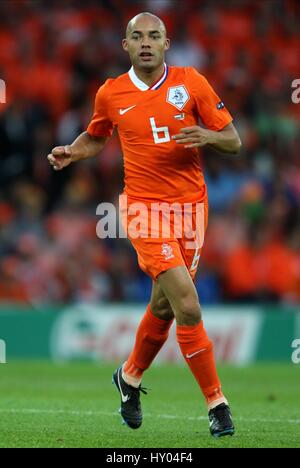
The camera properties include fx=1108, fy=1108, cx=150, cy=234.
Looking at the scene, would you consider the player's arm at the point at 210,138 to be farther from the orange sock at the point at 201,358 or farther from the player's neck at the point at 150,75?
the orange sock at the point at 201,358

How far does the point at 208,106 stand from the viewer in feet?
23.3

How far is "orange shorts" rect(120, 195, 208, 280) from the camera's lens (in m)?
7.00

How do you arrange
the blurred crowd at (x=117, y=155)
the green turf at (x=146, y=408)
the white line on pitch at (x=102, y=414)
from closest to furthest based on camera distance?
the green turf at (x=146, y=408) < the white line on pitch at (x=102, y=414) < the blurred crowd at (x=117, y=155)

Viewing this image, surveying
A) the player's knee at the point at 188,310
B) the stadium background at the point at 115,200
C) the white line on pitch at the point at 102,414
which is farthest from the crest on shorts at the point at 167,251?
the stadium background at the point at 115,200

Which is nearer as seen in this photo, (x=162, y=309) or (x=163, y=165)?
(x=163, y=165)

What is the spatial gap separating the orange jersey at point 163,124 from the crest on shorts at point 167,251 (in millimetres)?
365

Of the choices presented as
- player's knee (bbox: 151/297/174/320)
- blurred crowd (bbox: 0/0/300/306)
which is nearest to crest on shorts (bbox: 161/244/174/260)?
player's knee (bbox: 151/297/174/320)

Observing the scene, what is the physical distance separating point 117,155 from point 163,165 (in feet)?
29.3

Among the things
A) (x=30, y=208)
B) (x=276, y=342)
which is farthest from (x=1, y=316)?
(x=276, y=342)

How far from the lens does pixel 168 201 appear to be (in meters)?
7.22

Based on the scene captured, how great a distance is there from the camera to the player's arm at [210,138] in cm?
678

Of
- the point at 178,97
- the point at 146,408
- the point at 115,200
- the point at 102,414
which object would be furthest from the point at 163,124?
the point at 115,200
